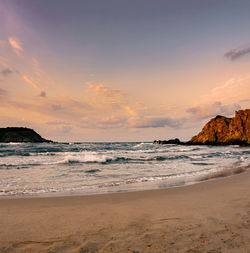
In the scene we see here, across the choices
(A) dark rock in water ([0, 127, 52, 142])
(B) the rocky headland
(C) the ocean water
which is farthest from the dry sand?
(A) dark rock in water ([0, 127, 52, 142])

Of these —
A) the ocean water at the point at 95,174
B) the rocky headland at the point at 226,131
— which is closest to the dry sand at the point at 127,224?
the ocean water at the point at 95,174

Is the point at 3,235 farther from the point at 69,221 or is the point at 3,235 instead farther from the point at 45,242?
the point at 69,221

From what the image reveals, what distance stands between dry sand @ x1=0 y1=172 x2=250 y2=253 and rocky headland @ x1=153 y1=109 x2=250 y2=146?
8333 cm

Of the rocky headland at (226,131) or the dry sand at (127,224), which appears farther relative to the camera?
the rocky headland at (226,131)

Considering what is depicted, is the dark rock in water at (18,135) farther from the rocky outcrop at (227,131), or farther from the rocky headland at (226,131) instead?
the rocky outcrop at (227,131)

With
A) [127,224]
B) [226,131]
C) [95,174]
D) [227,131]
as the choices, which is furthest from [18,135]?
[127,224]

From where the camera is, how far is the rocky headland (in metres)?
81.5

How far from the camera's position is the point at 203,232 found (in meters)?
3.72

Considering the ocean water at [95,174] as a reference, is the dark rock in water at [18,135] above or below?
above

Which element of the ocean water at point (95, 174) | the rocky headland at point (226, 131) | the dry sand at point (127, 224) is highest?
the rocky headland at point (226, 131)

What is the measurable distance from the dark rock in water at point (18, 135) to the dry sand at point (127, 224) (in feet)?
513

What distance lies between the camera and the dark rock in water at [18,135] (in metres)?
140

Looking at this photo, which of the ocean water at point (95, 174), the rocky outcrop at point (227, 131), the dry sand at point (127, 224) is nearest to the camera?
the dry sand at point (127, 224)

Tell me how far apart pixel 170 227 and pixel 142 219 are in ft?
2.58
